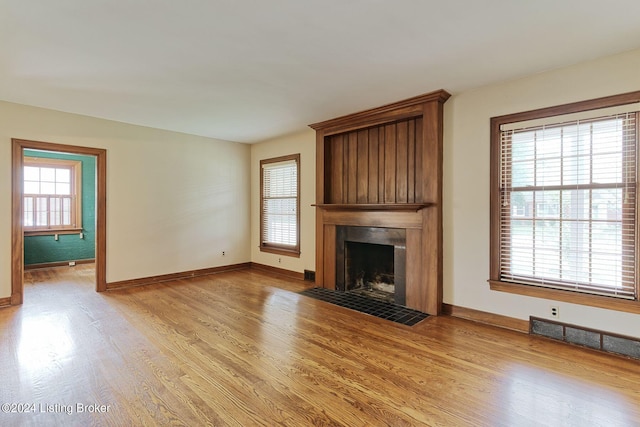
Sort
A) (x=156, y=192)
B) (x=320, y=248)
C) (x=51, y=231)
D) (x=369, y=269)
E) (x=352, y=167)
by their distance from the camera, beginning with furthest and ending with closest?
(x=51, y=231)
(x=156, y=192)
(x=320, y=248)
(x=369, y=269)
(x=352, y=167)

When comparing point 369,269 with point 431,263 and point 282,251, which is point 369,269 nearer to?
point 431,263

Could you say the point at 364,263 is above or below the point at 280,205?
below

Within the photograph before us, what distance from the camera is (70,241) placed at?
265 inches

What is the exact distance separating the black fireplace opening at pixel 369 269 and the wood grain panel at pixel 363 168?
725 millimetres

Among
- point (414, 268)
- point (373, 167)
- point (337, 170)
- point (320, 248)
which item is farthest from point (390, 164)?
point (320, 248)

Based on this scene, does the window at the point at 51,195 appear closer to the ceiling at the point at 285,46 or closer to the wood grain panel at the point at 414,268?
the ceiling at the point at 285,46

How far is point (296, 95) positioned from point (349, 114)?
1007 millimetres

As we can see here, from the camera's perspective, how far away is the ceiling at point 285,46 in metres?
2.10

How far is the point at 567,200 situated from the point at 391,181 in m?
1.87

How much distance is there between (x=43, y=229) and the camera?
6449mm

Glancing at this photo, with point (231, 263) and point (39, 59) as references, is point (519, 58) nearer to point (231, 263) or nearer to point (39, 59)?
point (39, 59)

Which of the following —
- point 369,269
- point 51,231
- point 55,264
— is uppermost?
point 51,231

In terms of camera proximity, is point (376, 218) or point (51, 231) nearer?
point (376, 218)

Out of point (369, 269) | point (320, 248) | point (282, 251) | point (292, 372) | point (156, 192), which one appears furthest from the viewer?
point (282, 251)
